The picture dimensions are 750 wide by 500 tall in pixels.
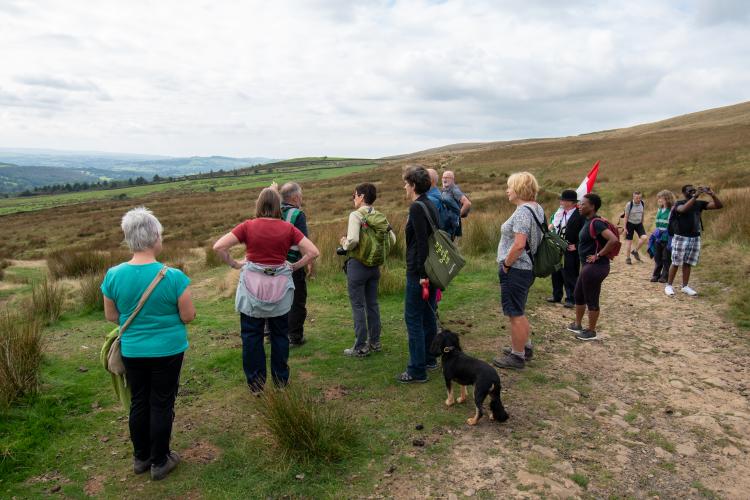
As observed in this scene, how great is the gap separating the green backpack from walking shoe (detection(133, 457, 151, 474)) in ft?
8.35

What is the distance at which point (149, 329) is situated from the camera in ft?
9.96

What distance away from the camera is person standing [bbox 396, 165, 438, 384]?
13.6 feet

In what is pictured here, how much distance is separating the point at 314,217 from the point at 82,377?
20.3m

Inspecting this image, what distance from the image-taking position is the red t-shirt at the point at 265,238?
12.8 ft

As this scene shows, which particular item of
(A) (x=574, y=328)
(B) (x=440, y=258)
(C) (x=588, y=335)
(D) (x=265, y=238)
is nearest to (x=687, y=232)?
(A) (x=574, y=328)

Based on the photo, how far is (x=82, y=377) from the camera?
193 inches

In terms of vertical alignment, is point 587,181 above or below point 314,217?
above

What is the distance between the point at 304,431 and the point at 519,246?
2.51 m

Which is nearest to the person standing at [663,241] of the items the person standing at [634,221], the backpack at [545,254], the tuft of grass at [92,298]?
the person standing at [634,221]

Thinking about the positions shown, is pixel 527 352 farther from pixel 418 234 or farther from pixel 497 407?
pixel 418 234

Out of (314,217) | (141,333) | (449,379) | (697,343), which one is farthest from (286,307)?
(314,217)

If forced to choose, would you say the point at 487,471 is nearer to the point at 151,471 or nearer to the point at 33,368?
the point at 151,471

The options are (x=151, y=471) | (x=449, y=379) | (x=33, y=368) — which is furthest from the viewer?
(x=33, y=368)

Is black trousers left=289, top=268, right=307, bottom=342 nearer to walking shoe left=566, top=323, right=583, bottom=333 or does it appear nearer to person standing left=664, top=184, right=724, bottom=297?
walking shoe left=566, top=323, right=583, bottom=333
